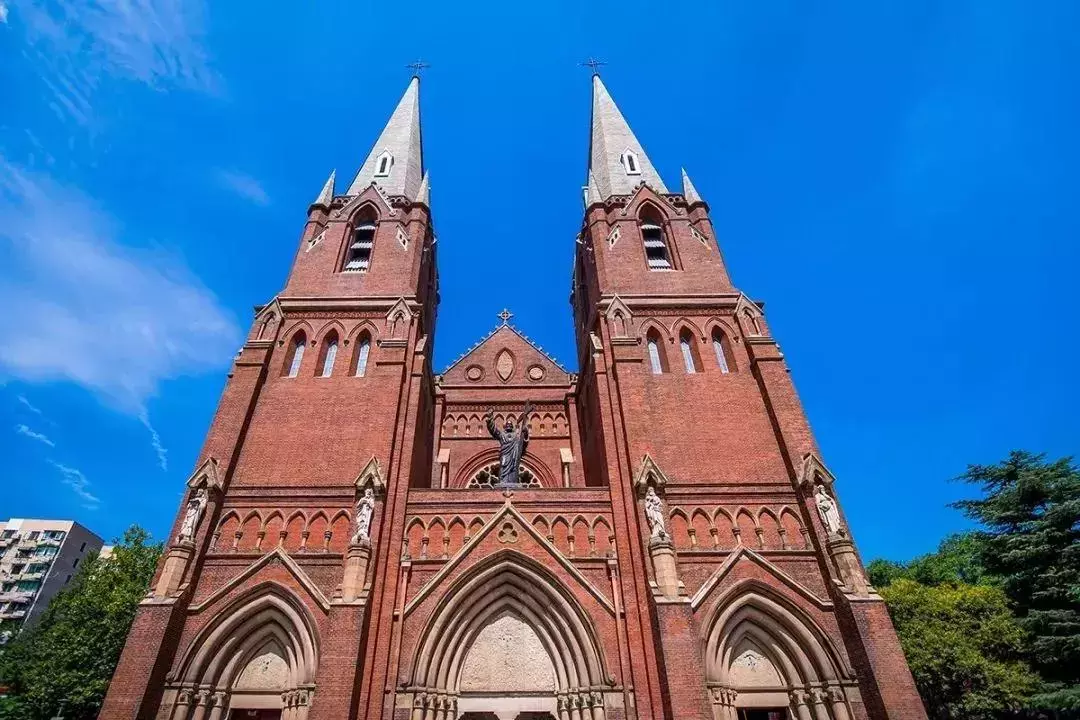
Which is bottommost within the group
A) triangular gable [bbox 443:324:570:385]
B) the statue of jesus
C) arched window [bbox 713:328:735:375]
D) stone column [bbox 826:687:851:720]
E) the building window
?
stone column [bbox 826:687:851:720]

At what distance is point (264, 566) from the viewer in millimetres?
14820

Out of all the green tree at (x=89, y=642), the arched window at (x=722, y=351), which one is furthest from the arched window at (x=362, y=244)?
the green tree at (x=89, y=642)

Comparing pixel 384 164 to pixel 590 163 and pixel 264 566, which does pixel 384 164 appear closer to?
pixel 590 163

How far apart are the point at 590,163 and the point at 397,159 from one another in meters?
10.8

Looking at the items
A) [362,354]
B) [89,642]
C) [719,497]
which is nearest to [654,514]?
[719,497]

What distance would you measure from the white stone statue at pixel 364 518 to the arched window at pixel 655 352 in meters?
9.94

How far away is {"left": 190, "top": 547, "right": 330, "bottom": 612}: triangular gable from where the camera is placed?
14.1 meters

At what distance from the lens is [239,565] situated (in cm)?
1490

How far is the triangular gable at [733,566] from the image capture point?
14328 mm

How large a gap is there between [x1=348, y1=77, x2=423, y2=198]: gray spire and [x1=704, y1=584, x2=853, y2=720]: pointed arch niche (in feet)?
73.0

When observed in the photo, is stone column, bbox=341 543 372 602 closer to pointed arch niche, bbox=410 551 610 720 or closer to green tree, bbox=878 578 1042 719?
Result: pointed arch niche, bbox=410 551 610 720

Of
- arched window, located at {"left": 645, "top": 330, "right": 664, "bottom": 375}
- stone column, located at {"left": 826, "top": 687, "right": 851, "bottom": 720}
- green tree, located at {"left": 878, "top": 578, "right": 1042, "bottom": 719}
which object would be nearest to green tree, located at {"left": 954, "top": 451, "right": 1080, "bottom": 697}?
green tree, located at {"left": 878, "top": 578, "right": 1042, "bottom": 719}

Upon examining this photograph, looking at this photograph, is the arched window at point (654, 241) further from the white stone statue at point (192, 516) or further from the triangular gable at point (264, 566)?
the white stone statue at point (192, 516)

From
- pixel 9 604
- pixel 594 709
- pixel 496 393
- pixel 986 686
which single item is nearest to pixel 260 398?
pixel 496 393
